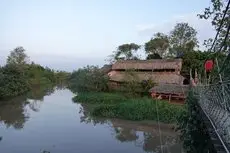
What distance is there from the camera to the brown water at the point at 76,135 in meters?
12.3

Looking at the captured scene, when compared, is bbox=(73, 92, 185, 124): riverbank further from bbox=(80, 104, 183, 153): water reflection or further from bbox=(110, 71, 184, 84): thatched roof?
bbox=(110, 71, 184, 84): thatched roof

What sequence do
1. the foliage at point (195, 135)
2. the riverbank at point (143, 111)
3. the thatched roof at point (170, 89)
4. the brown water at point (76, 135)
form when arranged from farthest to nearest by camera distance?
the thatched roof at point (170, 89) < the riverbank at point (143, 111) < the brown water at point (76, 135) < the foliage at point (195, 135)

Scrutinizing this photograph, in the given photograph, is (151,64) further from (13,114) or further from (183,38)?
(13,114)

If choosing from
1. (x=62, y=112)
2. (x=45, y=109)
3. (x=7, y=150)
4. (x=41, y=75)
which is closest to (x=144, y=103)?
(x=62, y=112)

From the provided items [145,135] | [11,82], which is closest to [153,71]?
[11,82]

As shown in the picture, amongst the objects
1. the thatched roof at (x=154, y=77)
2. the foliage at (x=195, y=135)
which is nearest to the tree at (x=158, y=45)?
the thatched roof at (x=154, y=77)

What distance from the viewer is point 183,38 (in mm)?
33812

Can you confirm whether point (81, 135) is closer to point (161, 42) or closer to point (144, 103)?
point (144, 103)

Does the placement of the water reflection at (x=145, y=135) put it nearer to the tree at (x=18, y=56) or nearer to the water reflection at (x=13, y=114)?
the water reflection at (x=13, y=114)

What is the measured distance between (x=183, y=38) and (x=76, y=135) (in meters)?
22.3

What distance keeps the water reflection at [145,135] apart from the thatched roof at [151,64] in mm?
11247

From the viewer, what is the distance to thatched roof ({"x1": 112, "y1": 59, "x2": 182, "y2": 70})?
27898mm

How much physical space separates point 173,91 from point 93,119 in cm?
631

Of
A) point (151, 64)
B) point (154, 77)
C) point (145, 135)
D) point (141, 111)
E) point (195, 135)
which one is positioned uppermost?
point (151, 64)
